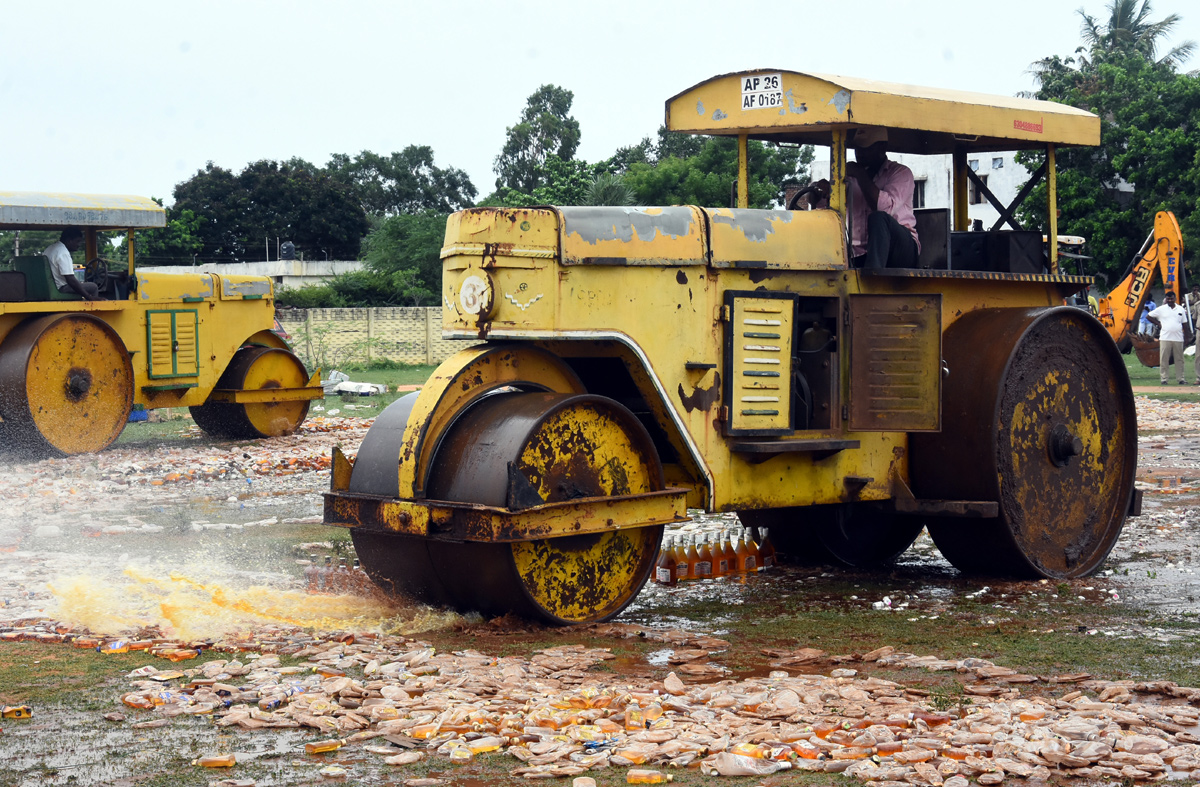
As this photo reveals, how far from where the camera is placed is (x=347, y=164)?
63438mm

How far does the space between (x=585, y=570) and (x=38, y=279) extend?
32.2 ft

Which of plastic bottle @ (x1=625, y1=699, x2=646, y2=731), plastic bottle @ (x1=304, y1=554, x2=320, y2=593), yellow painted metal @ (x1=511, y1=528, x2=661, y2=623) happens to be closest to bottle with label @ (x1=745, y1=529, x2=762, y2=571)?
yellow painted metal @ (x1=511, y1=528, x2=661, y2=623)

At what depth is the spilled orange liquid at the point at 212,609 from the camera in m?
6.05

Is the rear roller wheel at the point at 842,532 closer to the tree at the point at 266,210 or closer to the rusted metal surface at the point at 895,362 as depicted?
the rusted metal surface at the point at 895,362

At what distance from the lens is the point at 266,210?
2093 inches

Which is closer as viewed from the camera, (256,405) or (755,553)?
(755,553)

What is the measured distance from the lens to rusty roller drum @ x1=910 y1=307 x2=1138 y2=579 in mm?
7359

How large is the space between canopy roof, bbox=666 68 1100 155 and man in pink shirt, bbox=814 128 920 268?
8.5 inches

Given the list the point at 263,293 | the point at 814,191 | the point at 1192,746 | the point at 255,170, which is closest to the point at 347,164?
the point at 255,170

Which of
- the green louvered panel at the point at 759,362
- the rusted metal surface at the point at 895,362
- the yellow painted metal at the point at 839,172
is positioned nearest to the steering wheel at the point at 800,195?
the yellow painted metal at the point at 839,172

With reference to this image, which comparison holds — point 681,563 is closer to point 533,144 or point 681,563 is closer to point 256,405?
point 256,405

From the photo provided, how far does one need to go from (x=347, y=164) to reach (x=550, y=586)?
5951 cm

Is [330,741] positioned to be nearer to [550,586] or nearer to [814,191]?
[550,586]

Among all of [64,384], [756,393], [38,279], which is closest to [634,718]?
[756,393]
